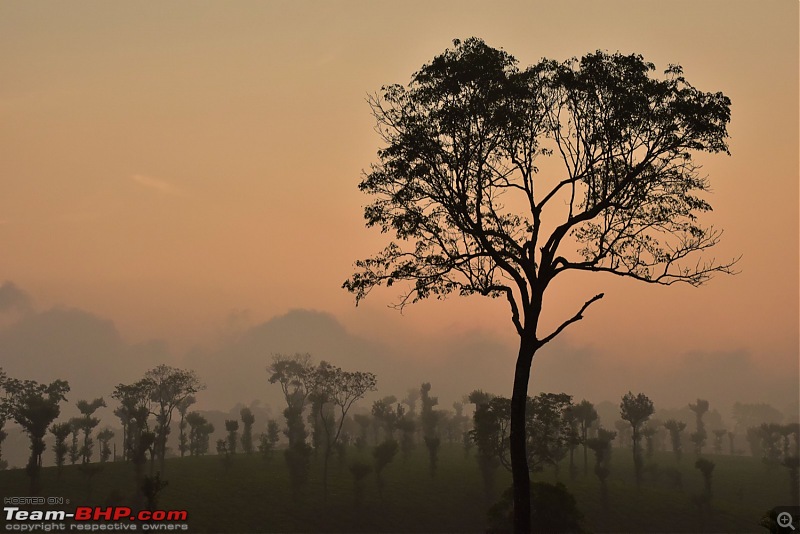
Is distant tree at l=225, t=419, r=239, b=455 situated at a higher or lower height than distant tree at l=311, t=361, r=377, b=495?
lower

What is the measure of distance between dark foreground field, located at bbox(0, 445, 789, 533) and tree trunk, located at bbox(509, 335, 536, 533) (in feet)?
208

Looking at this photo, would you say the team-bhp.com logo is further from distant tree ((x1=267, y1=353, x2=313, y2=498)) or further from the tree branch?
the tree branch

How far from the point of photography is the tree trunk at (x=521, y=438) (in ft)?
86.5

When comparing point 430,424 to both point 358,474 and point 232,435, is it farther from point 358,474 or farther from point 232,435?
point 358,474

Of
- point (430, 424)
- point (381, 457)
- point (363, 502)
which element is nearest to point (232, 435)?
point (381, 457)

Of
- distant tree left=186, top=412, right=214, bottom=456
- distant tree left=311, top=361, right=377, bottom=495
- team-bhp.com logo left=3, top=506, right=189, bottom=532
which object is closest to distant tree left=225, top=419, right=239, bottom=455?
distant tree left=311, top=361, right=377, bottom=495

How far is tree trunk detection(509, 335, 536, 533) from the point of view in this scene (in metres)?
26.4

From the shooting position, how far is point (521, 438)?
2702 centimetres

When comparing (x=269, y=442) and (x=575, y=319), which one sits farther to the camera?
(x=269, y=442)

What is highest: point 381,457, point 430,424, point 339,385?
point 339,385

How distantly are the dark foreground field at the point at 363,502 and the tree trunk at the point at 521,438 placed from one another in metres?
63.5

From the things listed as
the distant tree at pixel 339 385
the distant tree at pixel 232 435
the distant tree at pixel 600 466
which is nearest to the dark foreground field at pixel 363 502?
the distant tree at pixel 600 466

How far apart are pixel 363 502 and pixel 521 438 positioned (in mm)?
73756

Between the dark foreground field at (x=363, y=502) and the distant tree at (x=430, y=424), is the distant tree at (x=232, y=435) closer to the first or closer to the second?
the dark foreground field at (x=363, y=502)
